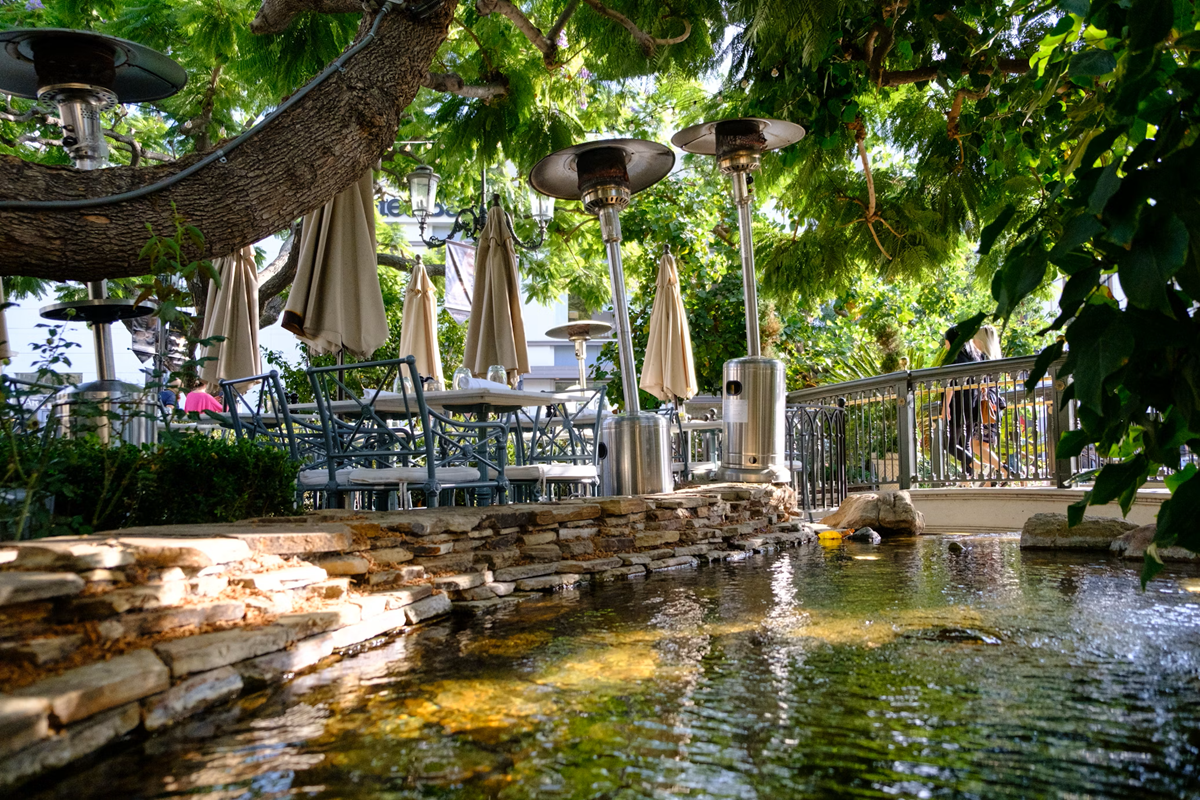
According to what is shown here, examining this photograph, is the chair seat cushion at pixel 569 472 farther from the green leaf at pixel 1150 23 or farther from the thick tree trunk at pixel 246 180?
the green leaf at pixel 1150 23

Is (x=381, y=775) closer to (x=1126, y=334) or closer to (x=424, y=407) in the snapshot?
(x=1126, y=334)

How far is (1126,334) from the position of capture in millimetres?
1396

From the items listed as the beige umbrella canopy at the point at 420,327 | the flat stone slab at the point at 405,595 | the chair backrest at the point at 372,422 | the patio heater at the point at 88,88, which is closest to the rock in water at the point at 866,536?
the chair backrest at the point at 372,422

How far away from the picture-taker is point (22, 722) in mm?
1973

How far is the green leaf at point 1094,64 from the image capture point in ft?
5.30

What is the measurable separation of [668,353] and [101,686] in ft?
22.7

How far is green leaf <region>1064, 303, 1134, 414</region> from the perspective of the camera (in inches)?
54.6

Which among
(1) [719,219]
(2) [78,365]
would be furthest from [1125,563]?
(2) [78,365]

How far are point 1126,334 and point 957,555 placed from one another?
536 centimetres

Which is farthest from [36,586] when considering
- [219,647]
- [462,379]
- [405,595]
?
[462,379]

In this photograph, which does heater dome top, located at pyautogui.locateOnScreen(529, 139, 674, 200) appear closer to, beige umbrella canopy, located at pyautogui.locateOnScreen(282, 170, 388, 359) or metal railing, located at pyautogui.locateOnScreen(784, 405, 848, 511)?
beige umbrella canopy, located at pyautogui.locateOnScreen(282, 170, 388, 359)

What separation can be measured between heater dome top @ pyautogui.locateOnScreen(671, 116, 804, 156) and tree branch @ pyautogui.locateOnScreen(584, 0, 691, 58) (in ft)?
3.75

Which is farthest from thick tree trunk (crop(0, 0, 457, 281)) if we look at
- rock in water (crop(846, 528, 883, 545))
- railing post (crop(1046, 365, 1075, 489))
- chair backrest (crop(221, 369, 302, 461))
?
railing post (crop(1046, 365, 1075, 489))

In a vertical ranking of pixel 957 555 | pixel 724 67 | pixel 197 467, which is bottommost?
pixel 957 555
